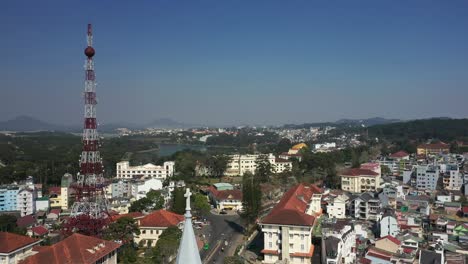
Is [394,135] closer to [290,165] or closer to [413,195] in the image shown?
[290,165]

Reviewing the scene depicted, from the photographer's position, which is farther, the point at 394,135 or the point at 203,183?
the point at 394,135

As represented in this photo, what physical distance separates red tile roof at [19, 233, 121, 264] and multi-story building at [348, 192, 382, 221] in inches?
657

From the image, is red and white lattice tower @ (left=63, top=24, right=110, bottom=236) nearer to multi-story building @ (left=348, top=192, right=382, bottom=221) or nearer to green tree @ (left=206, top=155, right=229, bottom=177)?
multi-story building @ (left=348, top=192, right=382, bottom=221)

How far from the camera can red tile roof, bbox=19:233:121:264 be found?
13.5 m

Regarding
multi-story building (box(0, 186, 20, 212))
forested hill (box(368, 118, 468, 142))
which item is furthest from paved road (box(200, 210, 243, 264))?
forested hill (box(368, 118, 468, 142))

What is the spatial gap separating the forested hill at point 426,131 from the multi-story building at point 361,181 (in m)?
41.0

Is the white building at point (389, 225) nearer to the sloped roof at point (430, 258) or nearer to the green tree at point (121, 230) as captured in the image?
the sloped roof at point (430, 258)

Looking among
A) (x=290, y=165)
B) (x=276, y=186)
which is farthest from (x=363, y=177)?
(x=290, y=165)

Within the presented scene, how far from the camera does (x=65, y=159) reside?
43.7 metres

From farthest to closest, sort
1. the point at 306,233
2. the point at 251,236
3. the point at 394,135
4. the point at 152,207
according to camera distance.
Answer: the point at 394,135
the point at 152,207
the point at 251,236
the point at 306,233

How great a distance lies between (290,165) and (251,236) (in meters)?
22.4

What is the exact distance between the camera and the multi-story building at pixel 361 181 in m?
34.1

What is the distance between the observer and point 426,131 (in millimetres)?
80938

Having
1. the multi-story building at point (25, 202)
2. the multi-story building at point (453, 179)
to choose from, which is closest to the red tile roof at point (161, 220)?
the multi-story building at point (25, 202)
